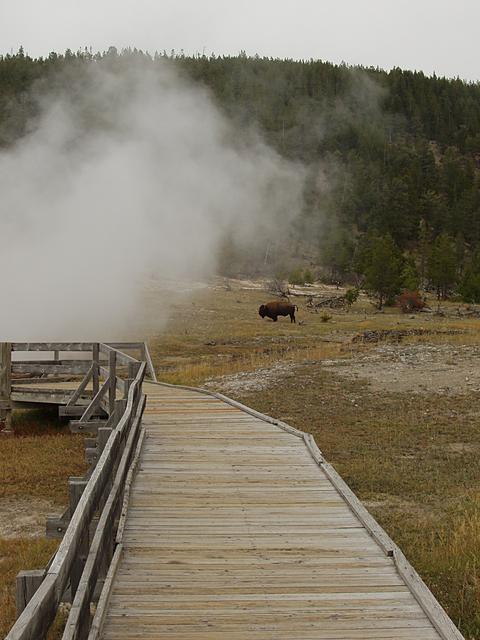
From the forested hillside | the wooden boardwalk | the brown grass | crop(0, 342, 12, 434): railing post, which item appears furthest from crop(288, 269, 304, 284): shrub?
the wooden boardwalk

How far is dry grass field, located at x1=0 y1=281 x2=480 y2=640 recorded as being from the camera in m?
7.15

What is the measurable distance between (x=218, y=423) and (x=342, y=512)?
4673 millimetres

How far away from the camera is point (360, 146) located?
119m

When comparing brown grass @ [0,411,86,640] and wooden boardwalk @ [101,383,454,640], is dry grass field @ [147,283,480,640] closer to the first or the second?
wooden boardwalk @ [101,383,454,640]

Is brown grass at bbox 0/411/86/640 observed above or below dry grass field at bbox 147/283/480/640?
below

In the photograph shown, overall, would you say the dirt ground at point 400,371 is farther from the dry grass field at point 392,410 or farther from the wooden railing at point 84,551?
the wooden railing at point 84,551

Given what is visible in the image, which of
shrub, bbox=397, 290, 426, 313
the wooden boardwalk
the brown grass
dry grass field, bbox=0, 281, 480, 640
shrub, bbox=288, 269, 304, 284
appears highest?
shrub, bbox=288, 269, 304, 284

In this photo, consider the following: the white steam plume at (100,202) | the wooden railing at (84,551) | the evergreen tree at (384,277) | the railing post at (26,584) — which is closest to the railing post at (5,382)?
the wooden railing at (84,551)

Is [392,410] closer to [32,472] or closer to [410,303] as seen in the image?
[32,472]

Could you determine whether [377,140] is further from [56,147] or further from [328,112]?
[56,147]

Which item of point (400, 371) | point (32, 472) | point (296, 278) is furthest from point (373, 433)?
point (296, 278)

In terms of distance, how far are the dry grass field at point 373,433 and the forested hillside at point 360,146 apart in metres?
31.8

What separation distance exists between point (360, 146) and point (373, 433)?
113 metres

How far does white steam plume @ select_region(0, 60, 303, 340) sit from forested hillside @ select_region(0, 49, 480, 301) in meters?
14.7
